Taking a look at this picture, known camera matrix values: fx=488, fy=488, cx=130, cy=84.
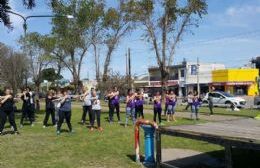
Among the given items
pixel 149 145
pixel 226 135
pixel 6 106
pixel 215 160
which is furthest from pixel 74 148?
pixel 226 135

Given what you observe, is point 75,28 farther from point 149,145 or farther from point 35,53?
point 149,145

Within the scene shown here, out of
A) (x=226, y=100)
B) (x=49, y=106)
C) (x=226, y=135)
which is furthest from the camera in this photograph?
(x=226, y=100)

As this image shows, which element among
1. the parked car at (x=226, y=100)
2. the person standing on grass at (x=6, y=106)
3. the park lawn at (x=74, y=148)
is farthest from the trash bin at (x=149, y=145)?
the parked car at (x=226, y=100)

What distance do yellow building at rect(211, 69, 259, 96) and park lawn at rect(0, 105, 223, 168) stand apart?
63467 mm

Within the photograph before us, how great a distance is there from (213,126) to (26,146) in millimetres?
6008

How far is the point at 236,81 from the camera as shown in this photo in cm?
8044

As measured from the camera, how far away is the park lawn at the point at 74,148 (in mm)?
11477

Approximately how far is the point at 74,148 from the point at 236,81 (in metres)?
69.5

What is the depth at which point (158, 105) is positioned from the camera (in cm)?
2067

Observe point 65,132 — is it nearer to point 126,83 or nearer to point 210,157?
point 210,157

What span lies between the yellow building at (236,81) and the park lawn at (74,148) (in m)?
63.5

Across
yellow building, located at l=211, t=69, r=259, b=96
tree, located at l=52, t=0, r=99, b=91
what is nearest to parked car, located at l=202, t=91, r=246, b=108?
tree, located at l=52, t=0, r=99, b=91

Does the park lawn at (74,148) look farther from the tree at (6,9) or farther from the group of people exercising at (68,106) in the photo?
the tree at (6,9)

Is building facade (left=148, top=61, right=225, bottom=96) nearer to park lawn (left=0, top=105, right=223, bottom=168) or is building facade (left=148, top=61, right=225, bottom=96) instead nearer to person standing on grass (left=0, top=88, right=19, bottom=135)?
park lawn (left=0, top=105, right=223, bottom=168)
